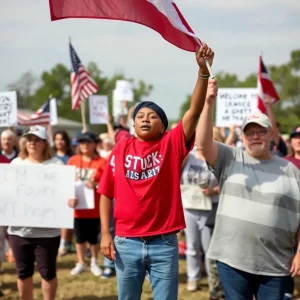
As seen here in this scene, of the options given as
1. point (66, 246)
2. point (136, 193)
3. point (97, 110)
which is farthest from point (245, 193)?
Answer: point (97, 110)

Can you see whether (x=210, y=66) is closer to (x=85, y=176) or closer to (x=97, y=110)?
(x=85, y=176)

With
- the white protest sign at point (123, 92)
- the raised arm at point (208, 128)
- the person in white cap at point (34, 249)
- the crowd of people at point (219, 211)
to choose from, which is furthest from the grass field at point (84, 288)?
the white protest sign at point (123, 92)

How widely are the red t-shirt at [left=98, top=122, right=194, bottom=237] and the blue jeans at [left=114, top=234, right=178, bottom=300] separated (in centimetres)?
8

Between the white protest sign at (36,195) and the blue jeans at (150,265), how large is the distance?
1.47m

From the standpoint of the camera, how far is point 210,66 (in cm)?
330

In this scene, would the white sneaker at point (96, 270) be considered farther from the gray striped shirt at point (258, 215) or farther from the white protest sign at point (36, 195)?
the gray striped shirt at point (258, 215)

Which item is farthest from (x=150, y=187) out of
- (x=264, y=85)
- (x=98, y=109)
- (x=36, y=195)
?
(x=98, y=109)

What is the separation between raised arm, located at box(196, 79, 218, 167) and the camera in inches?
135

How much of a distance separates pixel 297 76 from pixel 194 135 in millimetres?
63849

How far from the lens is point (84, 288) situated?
6.55 m

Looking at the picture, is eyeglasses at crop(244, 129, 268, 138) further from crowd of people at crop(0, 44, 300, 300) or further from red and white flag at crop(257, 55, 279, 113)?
red and white flag at crop(257, 55, 279, 113)

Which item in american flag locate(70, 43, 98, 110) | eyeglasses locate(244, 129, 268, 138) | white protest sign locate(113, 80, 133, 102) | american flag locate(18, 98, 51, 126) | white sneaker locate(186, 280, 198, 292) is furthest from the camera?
white protest sign locate(113, 80, 133, 102)

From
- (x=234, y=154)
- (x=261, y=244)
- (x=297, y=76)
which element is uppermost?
(x=297, y=76)

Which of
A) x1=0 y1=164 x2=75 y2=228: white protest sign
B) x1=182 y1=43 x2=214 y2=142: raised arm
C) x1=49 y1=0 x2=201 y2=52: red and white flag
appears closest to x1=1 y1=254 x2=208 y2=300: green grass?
x1=0 y1=164 x2=75 y2=228: white protest sign
